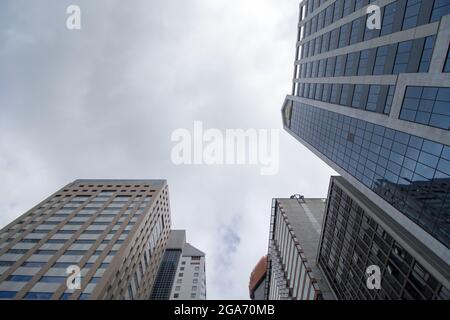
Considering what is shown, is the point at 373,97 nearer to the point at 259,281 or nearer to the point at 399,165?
the point at 399,165

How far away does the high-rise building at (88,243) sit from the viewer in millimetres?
34125

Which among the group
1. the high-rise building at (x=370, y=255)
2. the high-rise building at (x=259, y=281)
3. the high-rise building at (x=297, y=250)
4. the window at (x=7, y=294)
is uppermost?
the high-rise building at (x=370, y=255)

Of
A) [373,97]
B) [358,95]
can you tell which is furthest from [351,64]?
[373,97]

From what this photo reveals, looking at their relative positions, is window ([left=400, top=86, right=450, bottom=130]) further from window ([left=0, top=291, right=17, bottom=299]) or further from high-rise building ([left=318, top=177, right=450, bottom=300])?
window ([left=0, top=291, right=17, bottom=299])

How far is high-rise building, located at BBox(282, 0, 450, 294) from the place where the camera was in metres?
21.8

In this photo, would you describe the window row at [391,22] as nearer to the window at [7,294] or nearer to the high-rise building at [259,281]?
the window at [7,294]

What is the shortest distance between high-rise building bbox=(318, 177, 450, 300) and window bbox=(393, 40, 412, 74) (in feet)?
64.7

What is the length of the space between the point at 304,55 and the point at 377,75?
1168 inches

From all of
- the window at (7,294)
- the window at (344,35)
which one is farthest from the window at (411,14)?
the window at (7,294)

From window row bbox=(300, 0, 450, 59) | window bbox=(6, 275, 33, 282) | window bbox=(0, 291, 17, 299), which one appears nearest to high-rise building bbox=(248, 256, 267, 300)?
window bbox=(6, 275, 33, 282)

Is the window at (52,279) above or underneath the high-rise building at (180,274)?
above

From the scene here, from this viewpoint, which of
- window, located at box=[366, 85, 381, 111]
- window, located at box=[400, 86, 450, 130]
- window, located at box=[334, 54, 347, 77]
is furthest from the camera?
window, located at box=[334, 54, 347, 77]

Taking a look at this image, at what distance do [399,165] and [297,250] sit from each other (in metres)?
36.6

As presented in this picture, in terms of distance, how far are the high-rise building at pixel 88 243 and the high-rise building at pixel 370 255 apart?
39.1m
